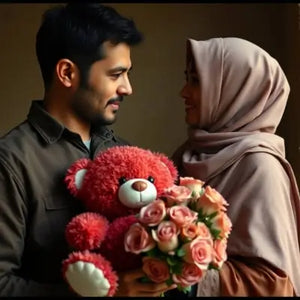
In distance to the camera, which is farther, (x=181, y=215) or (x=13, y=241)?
(x=13, y=241)

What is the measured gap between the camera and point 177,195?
37.5 inches

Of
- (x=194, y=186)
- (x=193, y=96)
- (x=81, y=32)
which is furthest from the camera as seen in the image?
(x=193, y=96)

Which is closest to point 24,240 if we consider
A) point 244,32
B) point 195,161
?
point 195,161

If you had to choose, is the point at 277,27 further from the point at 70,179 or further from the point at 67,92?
the point at 70,179

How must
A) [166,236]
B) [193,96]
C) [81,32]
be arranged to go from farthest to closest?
1. [193,96]
2. [81,32]
3. [166,236]

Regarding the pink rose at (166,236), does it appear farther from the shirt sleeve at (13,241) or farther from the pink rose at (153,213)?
the shirt sleeve at (13,241)

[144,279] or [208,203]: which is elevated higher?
[208,203]

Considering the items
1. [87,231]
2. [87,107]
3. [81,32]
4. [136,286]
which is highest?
→ [81,32]

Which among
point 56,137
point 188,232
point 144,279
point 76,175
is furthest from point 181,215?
point 56,137

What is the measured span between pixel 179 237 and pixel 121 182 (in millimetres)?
165

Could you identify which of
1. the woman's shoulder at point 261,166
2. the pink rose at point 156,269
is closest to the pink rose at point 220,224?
the pink rose at point 156,269

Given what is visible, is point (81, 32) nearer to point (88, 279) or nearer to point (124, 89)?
point (124, 89)

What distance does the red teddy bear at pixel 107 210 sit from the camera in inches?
37.2

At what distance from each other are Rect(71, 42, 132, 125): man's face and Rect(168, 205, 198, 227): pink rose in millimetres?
341
